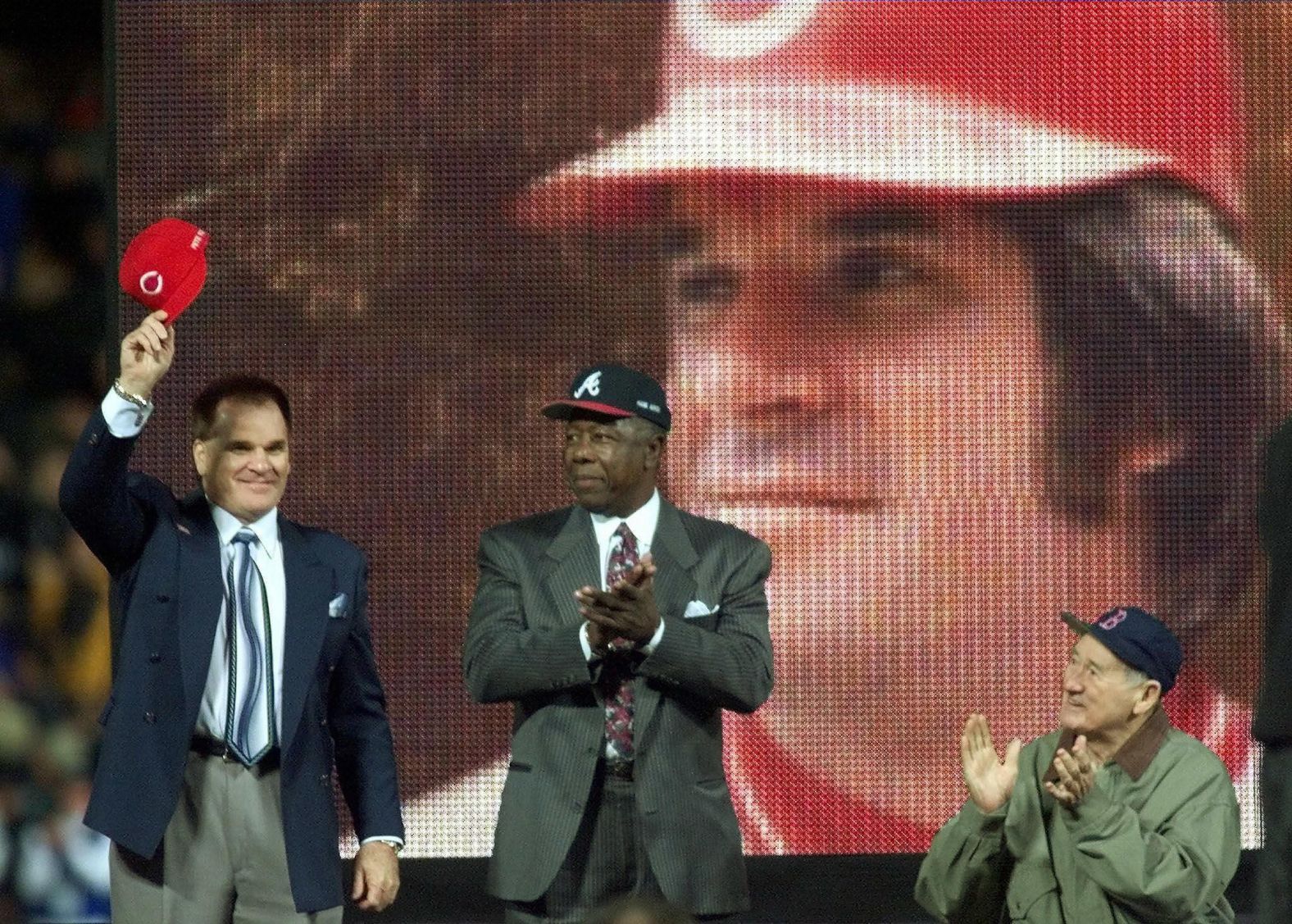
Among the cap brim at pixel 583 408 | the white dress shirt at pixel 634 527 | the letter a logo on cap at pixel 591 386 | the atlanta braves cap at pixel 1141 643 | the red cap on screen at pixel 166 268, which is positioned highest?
the red cap on screen at pixel 166 268

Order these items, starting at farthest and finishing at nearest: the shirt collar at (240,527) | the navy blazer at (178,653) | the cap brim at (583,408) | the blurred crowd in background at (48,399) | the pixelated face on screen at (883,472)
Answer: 1. the blurred crowd in background at (48,399)
2. the pixelated face on screen at (883,472)
3. the cap brim at (583,408)
4. the shirt collar at (240,527)
5. the navy blazer at (178,653)

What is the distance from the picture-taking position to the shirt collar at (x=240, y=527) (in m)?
3.69

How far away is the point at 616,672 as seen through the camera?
4043 mm

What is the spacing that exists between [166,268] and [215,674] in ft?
2.39

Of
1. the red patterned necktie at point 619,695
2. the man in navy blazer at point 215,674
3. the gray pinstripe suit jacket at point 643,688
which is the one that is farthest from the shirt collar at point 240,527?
the red patterned necktie at point 619,695

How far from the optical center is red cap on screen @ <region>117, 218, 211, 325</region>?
3.71 m

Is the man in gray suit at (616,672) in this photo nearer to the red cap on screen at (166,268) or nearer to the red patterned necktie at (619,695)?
the red patterned necktie at (619,695)

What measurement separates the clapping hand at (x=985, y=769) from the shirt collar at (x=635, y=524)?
2.36ft

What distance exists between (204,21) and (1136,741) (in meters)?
3.26

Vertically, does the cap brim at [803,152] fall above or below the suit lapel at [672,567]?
above

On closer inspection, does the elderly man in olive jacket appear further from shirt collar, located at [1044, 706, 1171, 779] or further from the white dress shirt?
the white dress shirt

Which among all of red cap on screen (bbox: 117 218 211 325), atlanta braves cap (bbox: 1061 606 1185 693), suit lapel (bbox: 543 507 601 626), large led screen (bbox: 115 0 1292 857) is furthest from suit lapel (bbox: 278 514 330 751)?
large led screen (bbox: 115 0 1292 857)

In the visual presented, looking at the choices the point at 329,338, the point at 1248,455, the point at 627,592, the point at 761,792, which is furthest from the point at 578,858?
the point at 1248,455

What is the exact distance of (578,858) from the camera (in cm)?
397
